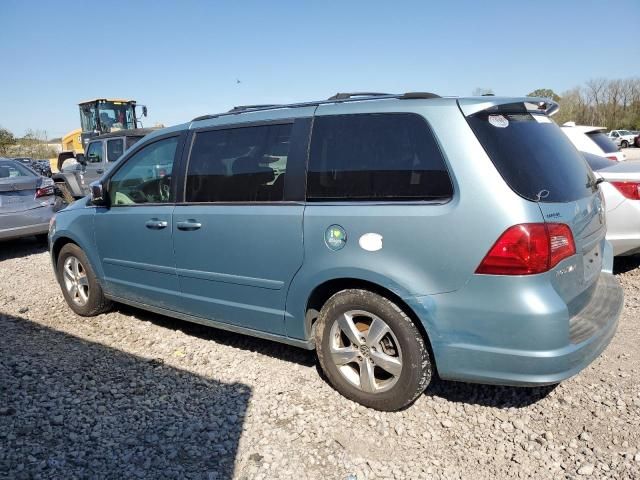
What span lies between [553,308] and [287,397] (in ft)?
5.61

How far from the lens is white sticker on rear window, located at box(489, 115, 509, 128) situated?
8.96ft

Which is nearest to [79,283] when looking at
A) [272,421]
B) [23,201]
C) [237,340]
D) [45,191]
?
[237,340]

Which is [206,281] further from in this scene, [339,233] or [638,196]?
[638,196]

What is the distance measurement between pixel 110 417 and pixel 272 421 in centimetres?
100

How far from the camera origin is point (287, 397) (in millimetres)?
3273

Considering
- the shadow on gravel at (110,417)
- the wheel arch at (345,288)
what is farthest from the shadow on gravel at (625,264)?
the shadow on gravel at (110,417)

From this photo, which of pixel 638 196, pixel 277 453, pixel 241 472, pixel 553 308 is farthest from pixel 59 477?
pixel 638 196

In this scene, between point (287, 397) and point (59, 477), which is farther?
point (287, 397)

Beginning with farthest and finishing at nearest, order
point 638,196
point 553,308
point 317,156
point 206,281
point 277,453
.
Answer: point 638,196
point 206,281
point 317,156
point 277,453
point 553,308

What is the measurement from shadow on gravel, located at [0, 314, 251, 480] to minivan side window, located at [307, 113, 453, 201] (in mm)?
1506

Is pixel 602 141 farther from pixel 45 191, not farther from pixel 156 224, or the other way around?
pixel 45 191

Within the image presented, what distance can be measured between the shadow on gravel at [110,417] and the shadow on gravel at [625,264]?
4409mm

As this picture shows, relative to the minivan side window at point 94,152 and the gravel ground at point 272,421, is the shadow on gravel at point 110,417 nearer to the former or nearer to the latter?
the gravel ground at point 272,421

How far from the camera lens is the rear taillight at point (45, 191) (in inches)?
316
